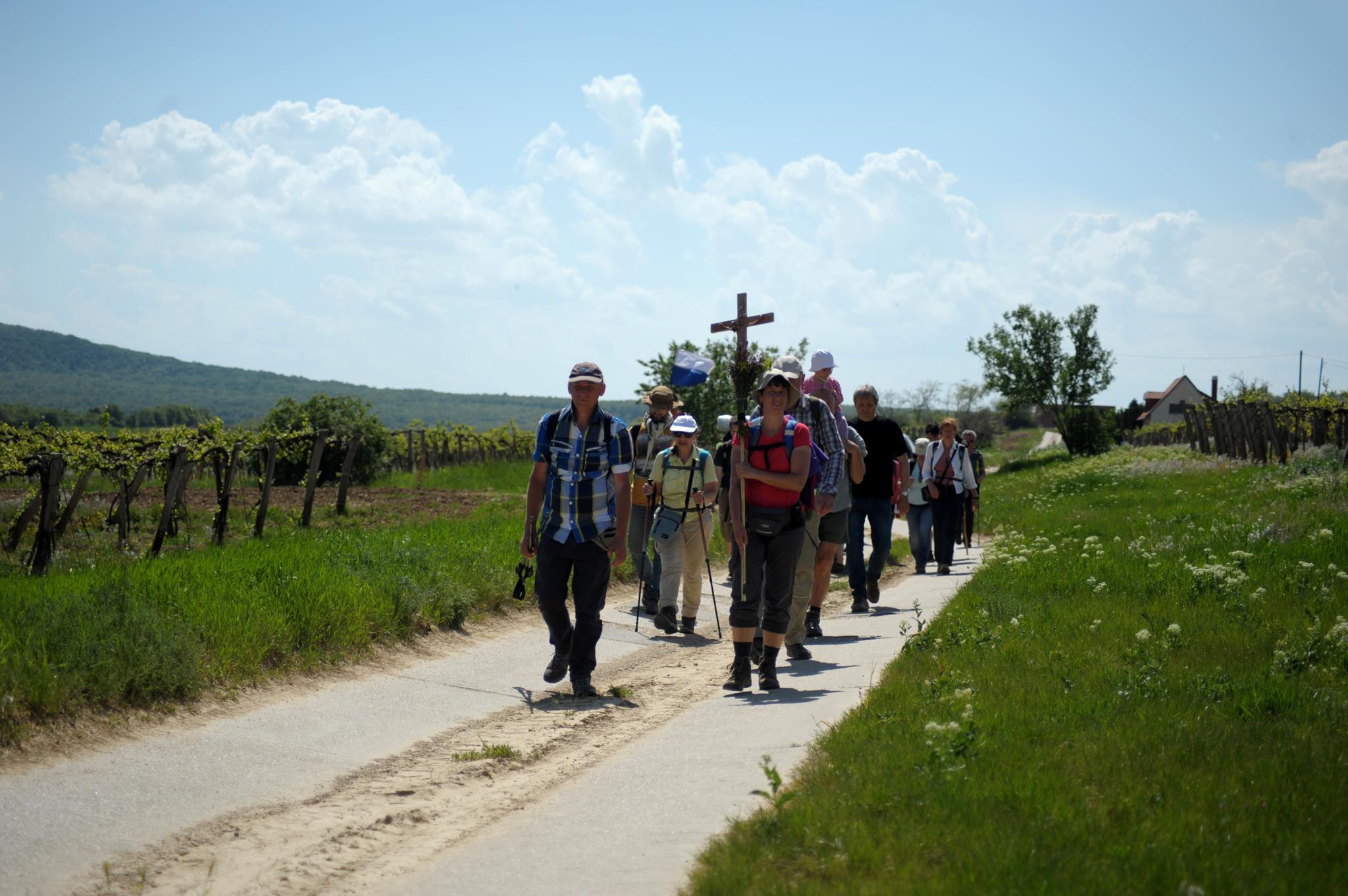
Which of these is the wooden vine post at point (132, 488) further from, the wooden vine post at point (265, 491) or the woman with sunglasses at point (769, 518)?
the woman with sunglasses at point (769, 518)

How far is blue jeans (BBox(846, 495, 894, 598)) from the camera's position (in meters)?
11.6

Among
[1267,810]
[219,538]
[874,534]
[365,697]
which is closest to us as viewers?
[1267,810]

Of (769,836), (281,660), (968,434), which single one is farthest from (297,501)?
(769,836)

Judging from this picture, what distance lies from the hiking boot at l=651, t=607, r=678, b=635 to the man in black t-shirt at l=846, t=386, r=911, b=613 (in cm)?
211

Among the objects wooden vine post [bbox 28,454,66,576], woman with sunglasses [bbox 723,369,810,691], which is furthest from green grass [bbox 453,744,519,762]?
wooden vine post [bbox 28,454,66,576]

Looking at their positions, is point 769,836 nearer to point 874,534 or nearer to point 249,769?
point 249,769

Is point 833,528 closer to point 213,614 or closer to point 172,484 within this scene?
point 213,614

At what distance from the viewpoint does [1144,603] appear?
8836mm

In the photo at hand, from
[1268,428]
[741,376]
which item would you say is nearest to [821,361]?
[741,376]

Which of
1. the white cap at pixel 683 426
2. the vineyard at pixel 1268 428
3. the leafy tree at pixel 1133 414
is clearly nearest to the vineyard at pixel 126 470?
the white cap at pixel 683 426

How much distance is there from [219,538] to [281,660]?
22.9 ft

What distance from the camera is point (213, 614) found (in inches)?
292

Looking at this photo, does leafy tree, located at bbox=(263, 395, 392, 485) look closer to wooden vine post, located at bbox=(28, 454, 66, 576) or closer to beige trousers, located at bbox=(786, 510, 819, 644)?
wooden vine post, located at bbox=(28, 454, 66, 576)

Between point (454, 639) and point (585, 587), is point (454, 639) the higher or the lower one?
the lower one
